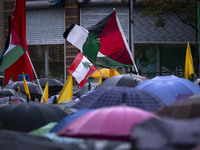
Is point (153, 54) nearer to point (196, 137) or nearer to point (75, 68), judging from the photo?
point (75, 68)

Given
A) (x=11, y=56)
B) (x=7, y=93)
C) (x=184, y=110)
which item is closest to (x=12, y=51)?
(x=11, y=56)

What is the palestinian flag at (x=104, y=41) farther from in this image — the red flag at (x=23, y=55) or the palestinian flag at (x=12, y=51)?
the palestinian flag at (x=12, y=51)

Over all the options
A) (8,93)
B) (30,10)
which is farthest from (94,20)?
(8,93)

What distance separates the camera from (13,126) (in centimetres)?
615

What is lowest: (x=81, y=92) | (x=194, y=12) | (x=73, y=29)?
(x=81, y=92)

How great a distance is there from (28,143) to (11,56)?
6.98m

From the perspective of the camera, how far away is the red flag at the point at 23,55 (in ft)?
36.2

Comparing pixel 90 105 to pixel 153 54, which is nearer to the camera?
pixel 90 105

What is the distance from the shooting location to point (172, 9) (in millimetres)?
20656

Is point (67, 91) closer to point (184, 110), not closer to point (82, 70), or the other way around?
point (82, 70)

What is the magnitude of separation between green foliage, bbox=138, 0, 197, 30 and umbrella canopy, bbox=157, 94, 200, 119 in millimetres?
15466

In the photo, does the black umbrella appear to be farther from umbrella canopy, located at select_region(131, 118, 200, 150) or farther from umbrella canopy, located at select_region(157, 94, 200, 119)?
umbrella canopy, located at select_region(157, 94, 200, 119)

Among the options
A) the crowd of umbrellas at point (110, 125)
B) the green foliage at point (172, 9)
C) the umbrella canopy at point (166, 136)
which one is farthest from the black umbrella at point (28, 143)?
the green foliage at point (172, 9)

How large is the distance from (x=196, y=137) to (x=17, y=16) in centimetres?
882
